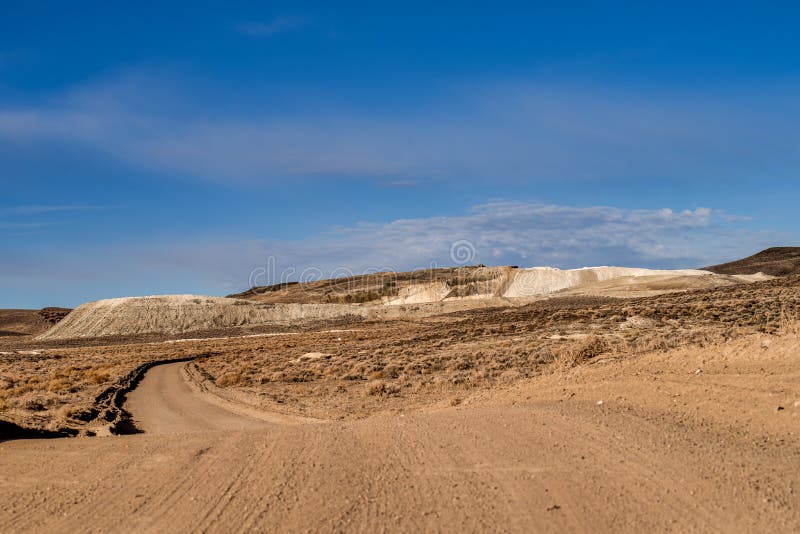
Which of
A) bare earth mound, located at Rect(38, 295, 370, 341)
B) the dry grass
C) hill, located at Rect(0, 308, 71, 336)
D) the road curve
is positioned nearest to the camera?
the road curve

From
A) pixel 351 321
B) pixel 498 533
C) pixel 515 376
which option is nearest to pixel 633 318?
pixel 515 376

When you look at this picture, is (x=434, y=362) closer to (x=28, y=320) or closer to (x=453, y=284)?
(x=453, y=284)

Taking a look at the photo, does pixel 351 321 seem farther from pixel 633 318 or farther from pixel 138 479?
pixel 138 479

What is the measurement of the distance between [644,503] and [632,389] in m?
5.80

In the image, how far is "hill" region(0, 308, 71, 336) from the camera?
5344 inches

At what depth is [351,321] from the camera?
91.2 m

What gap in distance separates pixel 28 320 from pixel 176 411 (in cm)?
14459

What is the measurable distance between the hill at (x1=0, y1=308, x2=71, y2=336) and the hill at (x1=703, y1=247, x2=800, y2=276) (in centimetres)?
14562

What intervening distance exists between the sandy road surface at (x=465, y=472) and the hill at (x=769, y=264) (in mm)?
121754

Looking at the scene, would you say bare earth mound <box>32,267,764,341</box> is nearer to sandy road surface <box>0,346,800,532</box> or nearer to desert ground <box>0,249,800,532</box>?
desert ground <box>0,249,800,532</box>

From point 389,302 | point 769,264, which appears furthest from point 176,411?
point 769,264

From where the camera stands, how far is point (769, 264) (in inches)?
5217

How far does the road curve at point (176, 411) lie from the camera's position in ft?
59.8

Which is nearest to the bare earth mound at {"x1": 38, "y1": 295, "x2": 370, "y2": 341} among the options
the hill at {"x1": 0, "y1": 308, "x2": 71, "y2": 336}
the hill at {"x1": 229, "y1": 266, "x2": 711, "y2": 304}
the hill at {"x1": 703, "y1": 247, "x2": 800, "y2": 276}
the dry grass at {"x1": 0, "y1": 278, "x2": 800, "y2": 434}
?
the hill at {"x1": 229, "y1": 266, "x2": 711, "y2": 304}
